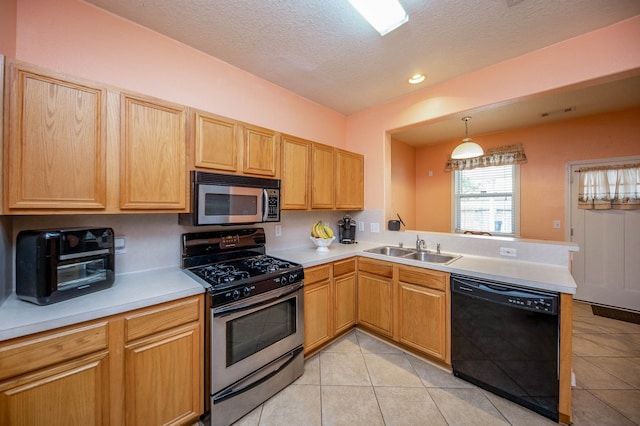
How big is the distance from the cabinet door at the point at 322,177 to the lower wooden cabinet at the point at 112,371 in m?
1.53

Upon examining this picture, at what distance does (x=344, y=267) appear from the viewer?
246 centimetres

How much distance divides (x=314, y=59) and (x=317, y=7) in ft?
1.86

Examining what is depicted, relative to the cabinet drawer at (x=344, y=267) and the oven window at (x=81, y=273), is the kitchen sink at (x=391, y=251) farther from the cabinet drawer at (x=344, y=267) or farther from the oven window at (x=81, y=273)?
the oven window at (x=81, y=273)

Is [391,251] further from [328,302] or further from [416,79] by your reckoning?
[416,79]

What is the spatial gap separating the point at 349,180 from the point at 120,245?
2318 mm

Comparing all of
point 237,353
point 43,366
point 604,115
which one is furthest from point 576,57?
point 43,366

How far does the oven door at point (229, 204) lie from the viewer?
173 centimetres

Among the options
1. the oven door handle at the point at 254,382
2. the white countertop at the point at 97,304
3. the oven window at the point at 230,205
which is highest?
the oven window at the point at 230,205

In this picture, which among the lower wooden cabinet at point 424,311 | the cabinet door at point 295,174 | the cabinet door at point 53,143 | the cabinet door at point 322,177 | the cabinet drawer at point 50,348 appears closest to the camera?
the cabinet drawer at point 50,348

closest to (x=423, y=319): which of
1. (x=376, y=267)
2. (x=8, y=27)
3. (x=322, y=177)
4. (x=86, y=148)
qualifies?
(x=376, y=267)

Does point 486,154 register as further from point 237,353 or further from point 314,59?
point 237,353

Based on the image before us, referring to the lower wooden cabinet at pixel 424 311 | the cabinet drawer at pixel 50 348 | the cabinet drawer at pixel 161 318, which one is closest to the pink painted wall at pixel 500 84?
the lower wooden cabinet at pixel 424 311

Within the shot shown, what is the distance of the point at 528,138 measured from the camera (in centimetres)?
388

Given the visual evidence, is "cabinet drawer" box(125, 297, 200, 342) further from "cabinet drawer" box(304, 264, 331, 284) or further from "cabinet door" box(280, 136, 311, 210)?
"cabinet door" box(280, 136, 311, 210)
